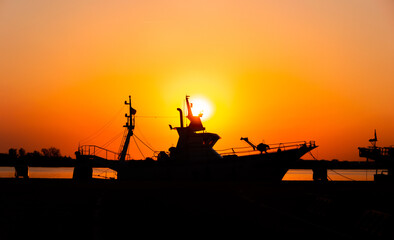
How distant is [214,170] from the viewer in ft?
194

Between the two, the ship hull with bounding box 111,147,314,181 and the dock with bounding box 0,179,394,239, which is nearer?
the dock with bounding box 0,179,394,239

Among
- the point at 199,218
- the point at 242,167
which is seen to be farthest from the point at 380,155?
the point at 199,218

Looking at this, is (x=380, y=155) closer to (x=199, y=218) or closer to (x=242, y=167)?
(x=242, y=167)

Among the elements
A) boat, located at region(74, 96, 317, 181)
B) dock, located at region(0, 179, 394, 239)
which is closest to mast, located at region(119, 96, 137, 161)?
boat, located at region(74, 96, 317, 181)

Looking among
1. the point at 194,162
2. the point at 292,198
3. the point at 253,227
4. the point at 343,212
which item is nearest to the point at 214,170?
the point at 194,162

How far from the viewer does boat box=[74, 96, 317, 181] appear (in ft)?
189

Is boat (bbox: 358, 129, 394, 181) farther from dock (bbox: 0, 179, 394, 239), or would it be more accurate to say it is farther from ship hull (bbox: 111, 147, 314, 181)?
dock (bbox: 0, 179, 394, 239)

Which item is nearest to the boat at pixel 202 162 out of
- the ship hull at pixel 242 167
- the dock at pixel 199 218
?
the ship hull at pixel 242 167

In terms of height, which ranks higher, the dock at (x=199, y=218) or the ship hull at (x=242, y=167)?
the ship hull at (x=242, y=167)

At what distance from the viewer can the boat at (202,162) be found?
57.6 meters

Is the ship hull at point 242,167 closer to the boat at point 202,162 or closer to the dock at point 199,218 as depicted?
the boat at point 202,162

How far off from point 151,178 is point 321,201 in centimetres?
4446

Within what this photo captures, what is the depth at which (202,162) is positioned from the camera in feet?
196

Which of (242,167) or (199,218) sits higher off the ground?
(242,167)
